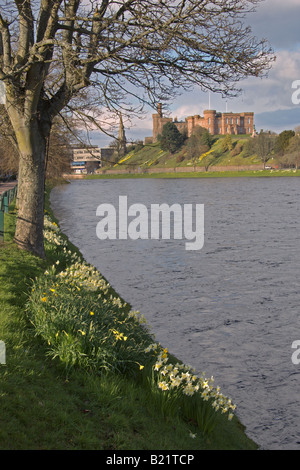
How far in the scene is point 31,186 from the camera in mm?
12625

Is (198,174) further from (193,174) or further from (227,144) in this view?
(227,144)

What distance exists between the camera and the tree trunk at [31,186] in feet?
40.3

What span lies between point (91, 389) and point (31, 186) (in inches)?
291

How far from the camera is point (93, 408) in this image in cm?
594

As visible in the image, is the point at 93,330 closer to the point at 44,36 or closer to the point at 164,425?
the point at 164,425

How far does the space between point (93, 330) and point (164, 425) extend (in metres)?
1.82

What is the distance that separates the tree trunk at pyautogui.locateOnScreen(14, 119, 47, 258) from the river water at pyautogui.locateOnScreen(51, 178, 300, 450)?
9.94 ft

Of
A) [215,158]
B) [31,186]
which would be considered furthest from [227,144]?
[31,186]

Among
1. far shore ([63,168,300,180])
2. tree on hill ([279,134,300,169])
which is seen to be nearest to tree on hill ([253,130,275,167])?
far shore ([63,168,300,180])

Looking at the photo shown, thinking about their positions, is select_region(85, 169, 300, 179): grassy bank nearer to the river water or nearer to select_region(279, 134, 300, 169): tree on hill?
select_region(279, 134, 300, 169): tree on hill

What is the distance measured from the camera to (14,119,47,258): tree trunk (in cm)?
1227

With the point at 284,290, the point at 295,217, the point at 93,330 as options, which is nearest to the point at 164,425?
the point at 93,330

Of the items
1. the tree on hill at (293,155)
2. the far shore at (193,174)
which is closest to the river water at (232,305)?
the far shore at (193,174)

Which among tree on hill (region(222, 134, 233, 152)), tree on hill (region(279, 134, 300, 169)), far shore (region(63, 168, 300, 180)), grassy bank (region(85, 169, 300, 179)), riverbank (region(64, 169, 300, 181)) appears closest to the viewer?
grassy bank (region(85, 169, 300, 179))
